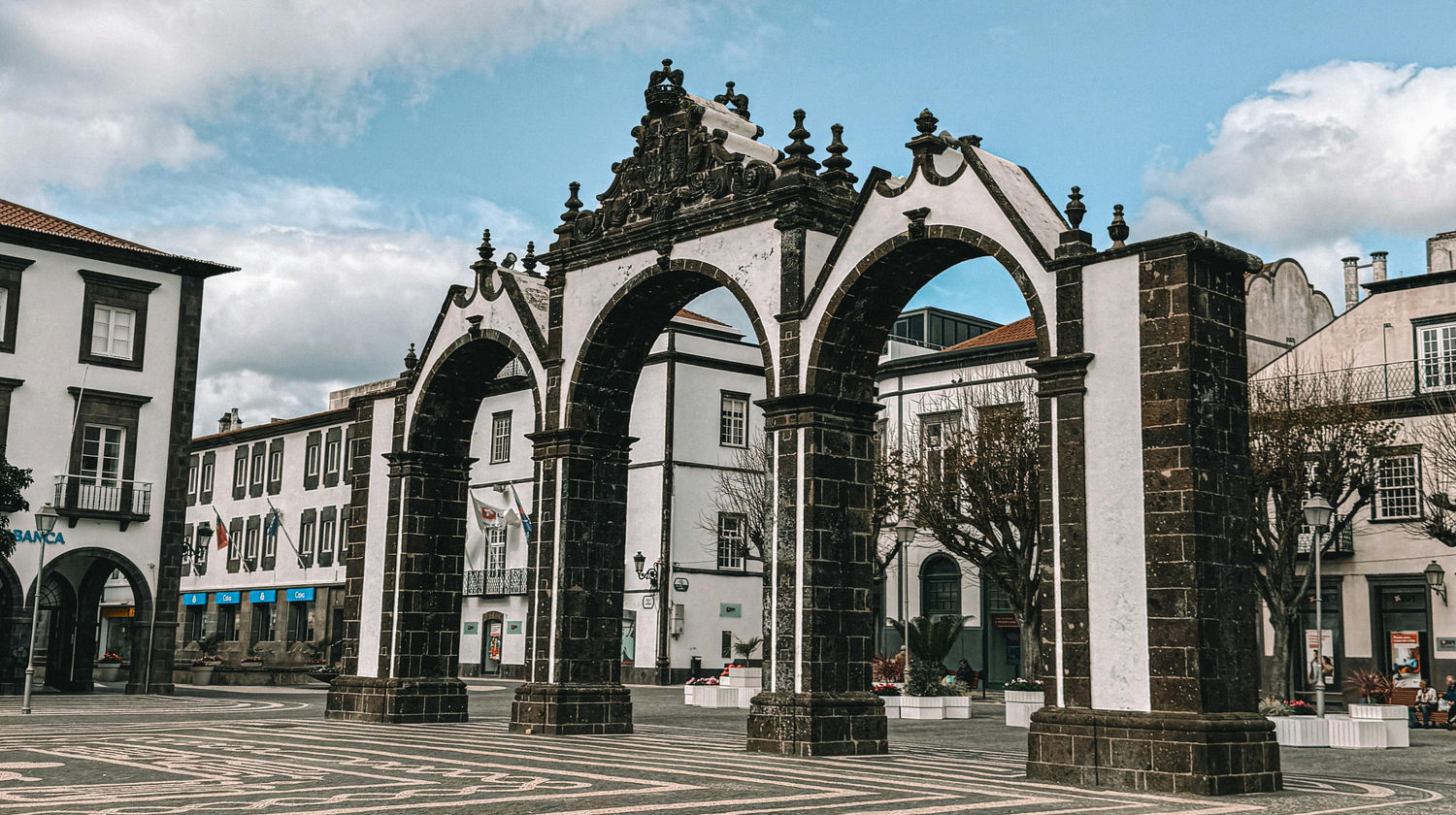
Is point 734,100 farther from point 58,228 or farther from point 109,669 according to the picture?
point 109,669

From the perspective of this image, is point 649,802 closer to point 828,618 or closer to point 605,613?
point 828,618

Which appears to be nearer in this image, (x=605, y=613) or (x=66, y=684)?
(x=605, y=613)

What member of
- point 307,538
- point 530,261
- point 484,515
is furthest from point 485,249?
point 307,538

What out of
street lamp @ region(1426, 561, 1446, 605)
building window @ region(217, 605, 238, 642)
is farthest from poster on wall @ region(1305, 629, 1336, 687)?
building window @ region(217, 605, 238, 642)

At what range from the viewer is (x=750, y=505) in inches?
1411

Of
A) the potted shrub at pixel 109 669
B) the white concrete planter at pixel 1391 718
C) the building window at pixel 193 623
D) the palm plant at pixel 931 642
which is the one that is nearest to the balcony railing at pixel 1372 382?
the palm plant at pixel 931 642

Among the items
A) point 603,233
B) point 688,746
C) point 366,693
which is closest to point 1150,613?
point 688,746

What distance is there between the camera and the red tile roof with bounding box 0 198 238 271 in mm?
30547

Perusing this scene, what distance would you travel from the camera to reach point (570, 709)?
62.1ft

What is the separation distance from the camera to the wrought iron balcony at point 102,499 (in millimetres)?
30094

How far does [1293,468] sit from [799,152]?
1407 centimetres

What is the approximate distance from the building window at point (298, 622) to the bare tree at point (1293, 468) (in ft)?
115

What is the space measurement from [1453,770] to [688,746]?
868 centimetres

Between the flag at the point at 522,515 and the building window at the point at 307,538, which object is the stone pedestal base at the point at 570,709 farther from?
the building window at the point at 307,538
